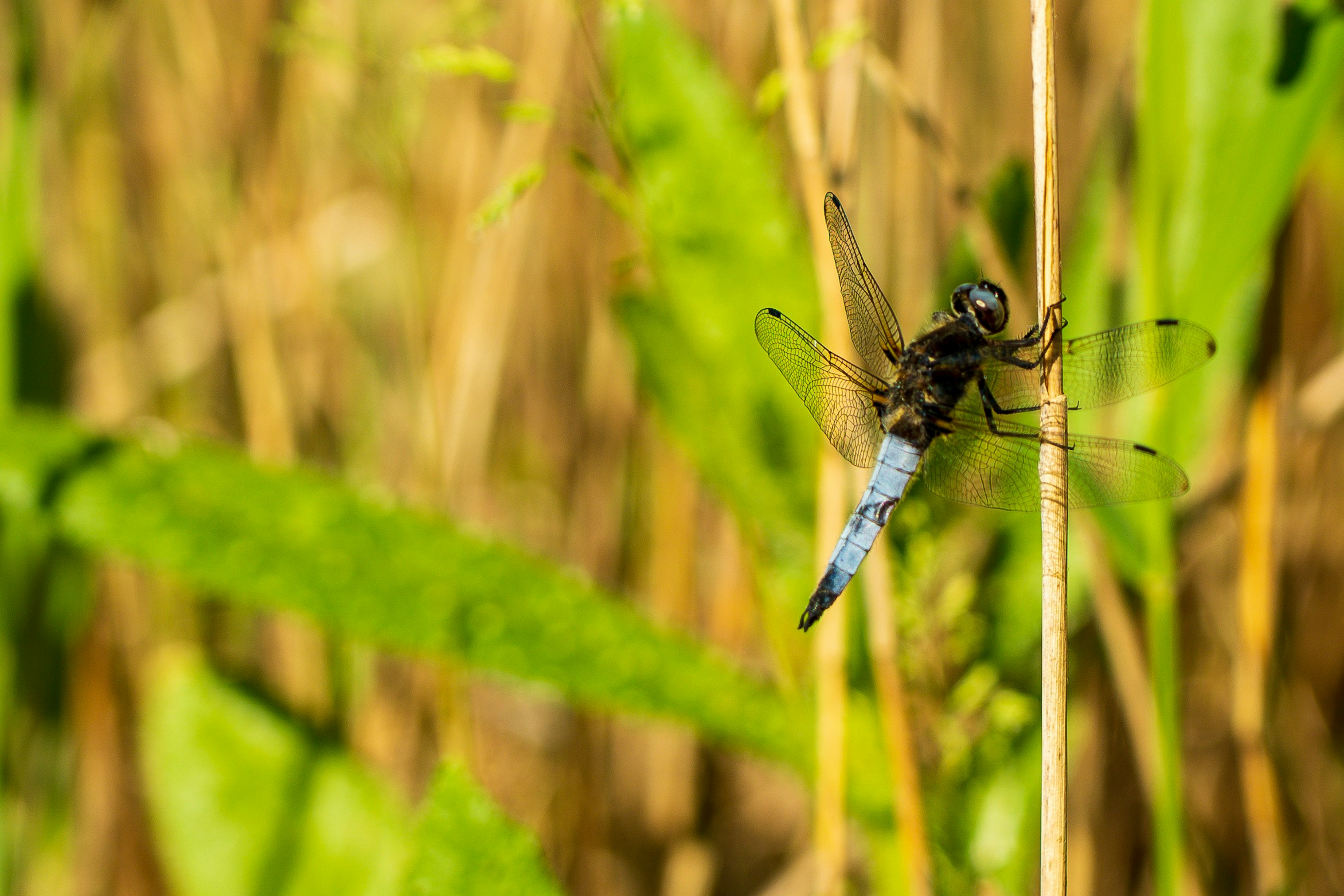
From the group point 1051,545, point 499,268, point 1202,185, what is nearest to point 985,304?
point 1202,185

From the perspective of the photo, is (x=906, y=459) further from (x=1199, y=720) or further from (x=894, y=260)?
(x=1199, y=720)

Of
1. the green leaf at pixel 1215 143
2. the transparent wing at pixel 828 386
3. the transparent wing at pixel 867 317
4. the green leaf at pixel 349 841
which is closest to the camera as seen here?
the green leaf at pixel 1215 143

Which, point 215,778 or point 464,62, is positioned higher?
point 464,62

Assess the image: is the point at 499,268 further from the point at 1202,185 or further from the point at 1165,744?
the point at 1165,744

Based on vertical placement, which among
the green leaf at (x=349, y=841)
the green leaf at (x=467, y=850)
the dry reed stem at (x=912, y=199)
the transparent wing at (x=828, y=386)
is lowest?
the green leaf at (x=349, y=841)

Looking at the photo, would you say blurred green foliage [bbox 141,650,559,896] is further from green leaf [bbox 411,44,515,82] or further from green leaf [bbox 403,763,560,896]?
green leaf [bbox 411,44,515,82]

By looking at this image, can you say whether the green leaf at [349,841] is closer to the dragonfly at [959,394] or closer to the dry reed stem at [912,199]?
the dragonfly at [959,394]

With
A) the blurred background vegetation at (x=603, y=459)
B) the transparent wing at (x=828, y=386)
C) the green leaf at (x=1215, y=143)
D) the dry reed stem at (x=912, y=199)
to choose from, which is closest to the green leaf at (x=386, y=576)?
the blurred background vegetation at (x=603, y=459)
